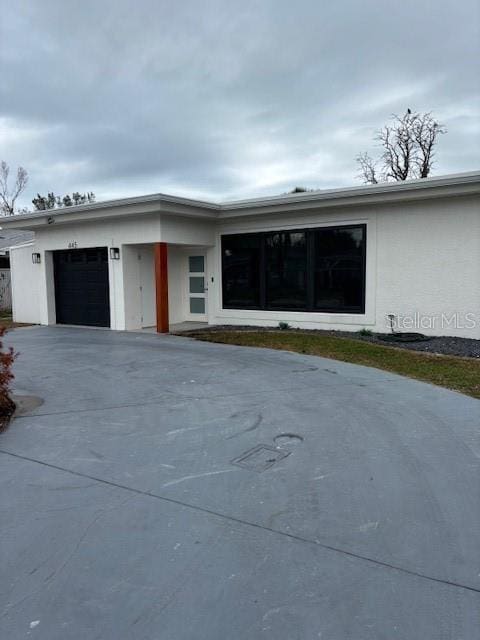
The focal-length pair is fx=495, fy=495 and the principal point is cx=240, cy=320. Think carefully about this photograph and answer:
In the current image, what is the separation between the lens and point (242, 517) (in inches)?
121

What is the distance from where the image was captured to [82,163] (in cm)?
2272

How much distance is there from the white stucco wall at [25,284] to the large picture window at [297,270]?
6.44m

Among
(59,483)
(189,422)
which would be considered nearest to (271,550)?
(59,483)

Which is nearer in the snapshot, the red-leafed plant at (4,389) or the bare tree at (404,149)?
the red-leafed plant at (4,389)

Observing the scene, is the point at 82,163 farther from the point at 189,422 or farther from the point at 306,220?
the point at 189,422

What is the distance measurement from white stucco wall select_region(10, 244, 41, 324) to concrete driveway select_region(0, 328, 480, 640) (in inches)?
428

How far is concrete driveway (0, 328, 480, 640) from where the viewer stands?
2.18m

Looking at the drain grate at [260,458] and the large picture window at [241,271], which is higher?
the large picture window at [241,271]

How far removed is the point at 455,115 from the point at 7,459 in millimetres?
26111

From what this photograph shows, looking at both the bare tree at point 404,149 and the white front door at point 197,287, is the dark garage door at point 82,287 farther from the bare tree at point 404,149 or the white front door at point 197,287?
the bare tree at point 404,149

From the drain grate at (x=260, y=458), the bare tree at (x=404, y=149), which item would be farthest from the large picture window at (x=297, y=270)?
the bare tree at (x=404, y=149)

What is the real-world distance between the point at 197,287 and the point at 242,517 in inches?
472

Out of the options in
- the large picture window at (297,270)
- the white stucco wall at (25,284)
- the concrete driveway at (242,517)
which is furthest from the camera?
the white stucco wall at (25,284)

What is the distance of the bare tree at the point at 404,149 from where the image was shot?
85.8ft
